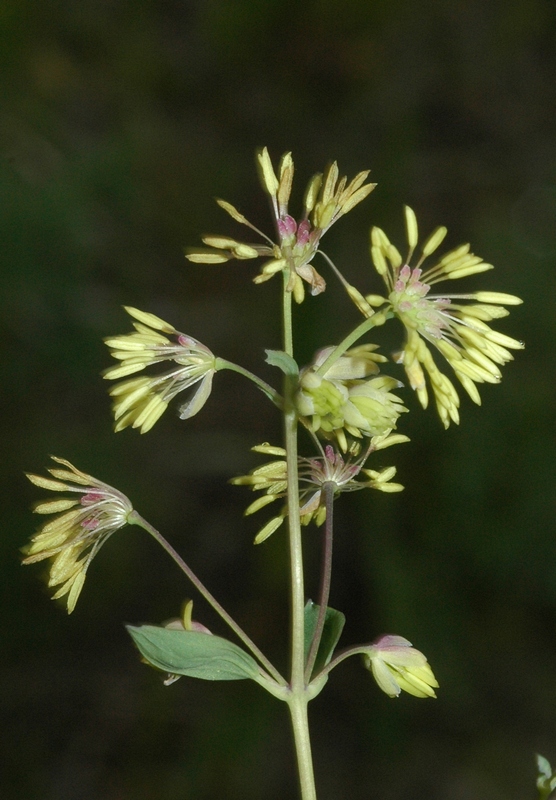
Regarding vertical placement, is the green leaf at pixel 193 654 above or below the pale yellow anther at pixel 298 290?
below

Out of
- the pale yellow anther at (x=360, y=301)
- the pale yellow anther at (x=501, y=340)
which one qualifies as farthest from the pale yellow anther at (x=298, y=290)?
the pale yellow anther at (x=501, y=340)

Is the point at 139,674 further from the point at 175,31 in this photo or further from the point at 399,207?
the point at 175,31

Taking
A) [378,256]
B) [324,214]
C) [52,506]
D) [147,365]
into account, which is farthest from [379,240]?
[52,506]

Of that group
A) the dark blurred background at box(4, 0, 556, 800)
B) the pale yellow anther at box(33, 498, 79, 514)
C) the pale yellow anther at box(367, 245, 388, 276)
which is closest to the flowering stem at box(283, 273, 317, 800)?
the pale yellow anther at box(367, 245, 388, 276)

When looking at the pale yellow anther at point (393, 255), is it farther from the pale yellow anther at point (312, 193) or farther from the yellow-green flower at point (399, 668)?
the yellow-green flower at point (399, 668)

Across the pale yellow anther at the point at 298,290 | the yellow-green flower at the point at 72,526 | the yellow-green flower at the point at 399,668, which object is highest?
the pale yellow anther at the point at 298,290

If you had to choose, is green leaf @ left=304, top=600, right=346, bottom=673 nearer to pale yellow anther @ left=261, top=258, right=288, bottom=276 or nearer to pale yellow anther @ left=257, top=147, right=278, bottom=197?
pale yellow anther @ left=261, top=258, right=288, bottom=276

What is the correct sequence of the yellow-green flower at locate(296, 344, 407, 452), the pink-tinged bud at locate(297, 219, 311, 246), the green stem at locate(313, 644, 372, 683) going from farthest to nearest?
the pink-tinged bud at locate(297, 219, 311, 246)
the green stem at locate(313, 644, 372, 683)
the yellow-green flower at locate(296, 344, 407, 452)
